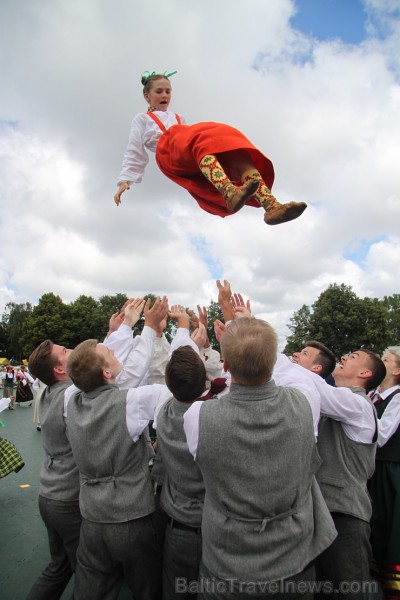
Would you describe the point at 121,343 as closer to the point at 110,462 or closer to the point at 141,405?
the point at 141,405

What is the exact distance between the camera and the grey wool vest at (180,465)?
2109mm

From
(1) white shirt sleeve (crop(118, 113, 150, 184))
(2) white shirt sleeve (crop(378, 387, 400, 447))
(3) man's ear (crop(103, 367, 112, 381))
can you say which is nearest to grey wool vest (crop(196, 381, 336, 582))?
(3) man's ear (crop(103, 367, 112, 381))

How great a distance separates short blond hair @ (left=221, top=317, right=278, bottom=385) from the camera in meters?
1.71

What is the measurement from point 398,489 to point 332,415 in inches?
34.6

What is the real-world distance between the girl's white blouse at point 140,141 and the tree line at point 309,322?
2493 centimetres

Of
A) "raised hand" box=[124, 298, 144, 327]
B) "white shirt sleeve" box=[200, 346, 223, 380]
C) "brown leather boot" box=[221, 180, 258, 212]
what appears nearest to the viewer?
"brown leather boot" box=[221, 180, 258, 212]

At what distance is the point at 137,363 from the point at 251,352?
1221 millimetres

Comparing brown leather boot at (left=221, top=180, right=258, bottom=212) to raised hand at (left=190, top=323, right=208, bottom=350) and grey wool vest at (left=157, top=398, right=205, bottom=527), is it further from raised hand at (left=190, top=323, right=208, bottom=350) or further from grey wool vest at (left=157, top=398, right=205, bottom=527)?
grey wool vest at (left=157, top=398, right=205, bottom=527)

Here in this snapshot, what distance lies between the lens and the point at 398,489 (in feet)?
8.50

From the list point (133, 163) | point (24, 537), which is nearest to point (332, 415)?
point (133, 163)

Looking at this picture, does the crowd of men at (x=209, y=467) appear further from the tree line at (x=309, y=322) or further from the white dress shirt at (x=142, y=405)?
the tree line at (x=309, y=322)

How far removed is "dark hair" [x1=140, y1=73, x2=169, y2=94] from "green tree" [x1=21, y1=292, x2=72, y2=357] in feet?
129

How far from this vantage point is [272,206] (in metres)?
2.63

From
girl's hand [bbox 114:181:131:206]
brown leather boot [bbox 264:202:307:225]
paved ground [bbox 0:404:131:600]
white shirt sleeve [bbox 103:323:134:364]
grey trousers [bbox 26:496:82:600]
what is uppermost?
girl's hand [bbox 114:181:131:206]
